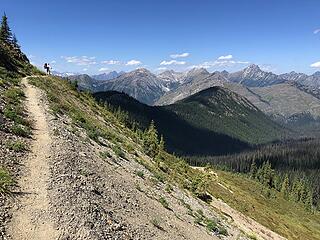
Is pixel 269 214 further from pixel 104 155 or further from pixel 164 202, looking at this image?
pixel 104 155

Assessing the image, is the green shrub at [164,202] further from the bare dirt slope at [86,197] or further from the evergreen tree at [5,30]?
the evergreen tree at [5,30]

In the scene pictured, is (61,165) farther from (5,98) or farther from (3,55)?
(3,55)

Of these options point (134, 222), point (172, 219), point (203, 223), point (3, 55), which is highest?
point (3, 55)

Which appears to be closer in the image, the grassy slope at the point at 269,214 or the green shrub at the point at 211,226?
the green shrub at the point at 211,226

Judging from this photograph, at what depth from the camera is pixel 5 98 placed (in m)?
35.7

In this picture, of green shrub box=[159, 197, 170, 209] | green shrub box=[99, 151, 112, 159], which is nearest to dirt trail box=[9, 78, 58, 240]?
green shrub box=[99, 151, 112, 159]

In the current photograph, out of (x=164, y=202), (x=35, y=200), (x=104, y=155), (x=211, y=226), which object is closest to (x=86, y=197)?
(x=35, y=200)

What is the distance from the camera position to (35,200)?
19.6 metres

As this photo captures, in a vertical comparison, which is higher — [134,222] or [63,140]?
[63,140]

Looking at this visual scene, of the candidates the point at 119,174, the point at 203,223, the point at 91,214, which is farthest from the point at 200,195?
the point at 91,214

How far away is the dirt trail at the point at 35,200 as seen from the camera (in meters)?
17.1

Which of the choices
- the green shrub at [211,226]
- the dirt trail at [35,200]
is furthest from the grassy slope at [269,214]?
the dirt trail at [35,200]

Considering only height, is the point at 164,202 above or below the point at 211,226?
above

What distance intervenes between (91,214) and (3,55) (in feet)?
177
